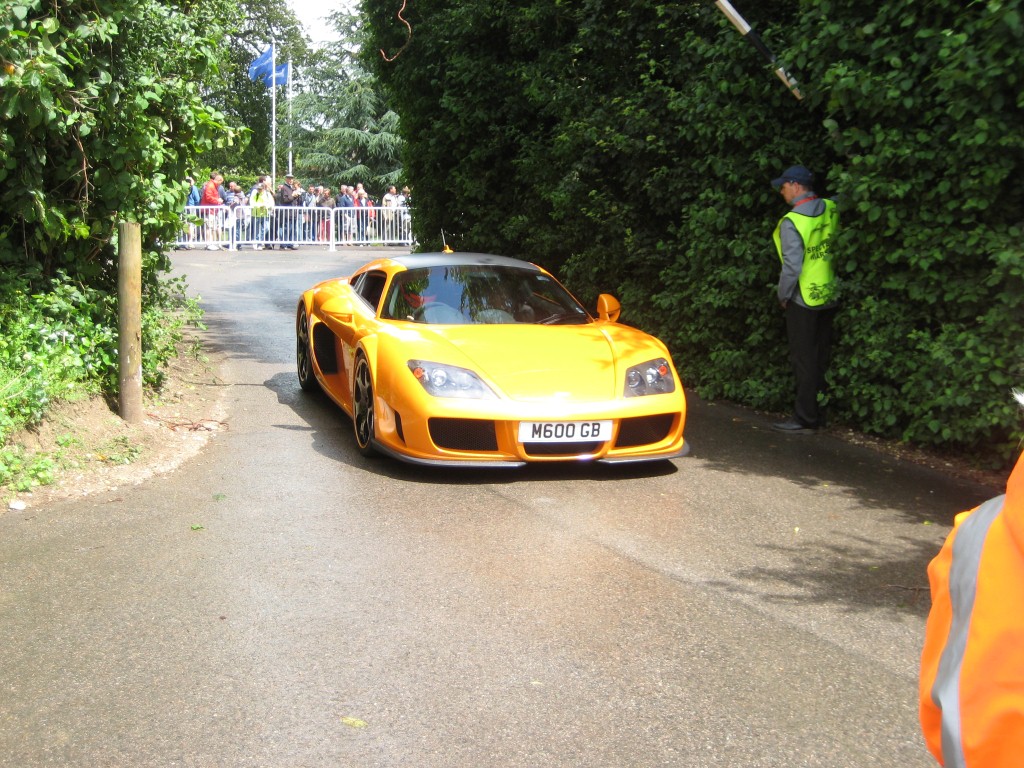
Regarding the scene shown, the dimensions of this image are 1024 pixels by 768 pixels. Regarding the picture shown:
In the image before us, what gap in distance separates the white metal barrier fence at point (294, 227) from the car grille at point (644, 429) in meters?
21.6

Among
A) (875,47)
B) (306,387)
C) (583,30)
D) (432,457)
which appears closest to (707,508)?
(432,457)

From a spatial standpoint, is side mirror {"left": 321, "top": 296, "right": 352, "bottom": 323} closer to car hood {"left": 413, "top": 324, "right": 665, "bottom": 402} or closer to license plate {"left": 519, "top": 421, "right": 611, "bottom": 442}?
car hood {"left": 413, "top": 324, "right": 665, "bottom": 402}

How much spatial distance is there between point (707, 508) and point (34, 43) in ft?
16.2

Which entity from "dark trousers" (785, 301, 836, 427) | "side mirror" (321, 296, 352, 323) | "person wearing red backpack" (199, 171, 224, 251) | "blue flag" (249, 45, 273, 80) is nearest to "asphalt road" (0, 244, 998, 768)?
"dark trousers" (785, 301, 836, 427)

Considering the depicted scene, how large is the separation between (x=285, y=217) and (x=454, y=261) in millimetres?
24258

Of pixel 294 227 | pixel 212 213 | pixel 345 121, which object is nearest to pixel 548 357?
pixel 212 213

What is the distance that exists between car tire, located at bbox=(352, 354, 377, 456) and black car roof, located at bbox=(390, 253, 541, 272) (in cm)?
114

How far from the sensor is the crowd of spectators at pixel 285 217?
30.1 m

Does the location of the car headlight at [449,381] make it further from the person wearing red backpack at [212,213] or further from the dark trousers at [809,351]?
the person wearing red backpack at [212,213]

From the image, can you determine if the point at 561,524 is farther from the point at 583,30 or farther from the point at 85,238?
the point at 583,30

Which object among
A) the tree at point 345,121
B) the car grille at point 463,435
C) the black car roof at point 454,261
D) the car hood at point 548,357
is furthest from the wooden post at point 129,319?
the tree at point 345,121

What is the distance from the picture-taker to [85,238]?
8352 millimetres

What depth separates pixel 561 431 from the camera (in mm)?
6770

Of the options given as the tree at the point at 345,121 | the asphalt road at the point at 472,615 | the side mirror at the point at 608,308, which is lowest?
the asphalt road at the point at 472,615
